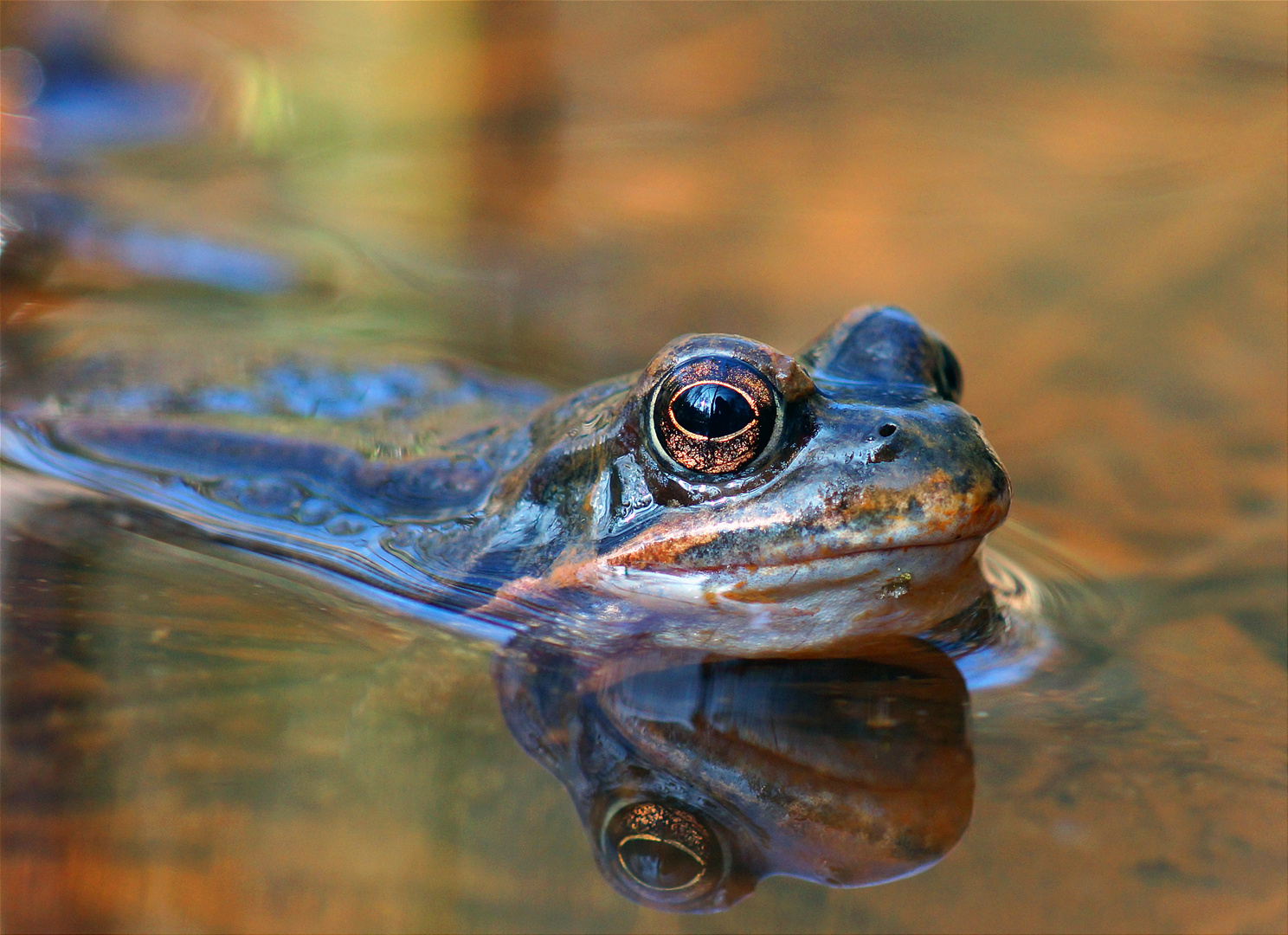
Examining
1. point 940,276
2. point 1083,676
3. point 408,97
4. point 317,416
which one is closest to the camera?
point 1083,676

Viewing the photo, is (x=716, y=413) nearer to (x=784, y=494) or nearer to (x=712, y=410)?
(x=712, y=410)

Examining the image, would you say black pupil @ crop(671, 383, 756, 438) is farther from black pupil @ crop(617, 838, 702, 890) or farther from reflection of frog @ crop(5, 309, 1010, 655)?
black pupil @ crop(617, 838, 702, 890)

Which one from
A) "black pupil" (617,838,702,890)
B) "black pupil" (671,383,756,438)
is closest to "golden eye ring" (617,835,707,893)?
"black pupil" (617,838,702,890)

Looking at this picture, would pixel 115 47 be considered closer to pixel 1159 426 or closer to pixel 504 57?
pixel 504 57

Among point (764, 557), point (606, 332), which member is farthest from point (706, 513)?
point (606, 332)

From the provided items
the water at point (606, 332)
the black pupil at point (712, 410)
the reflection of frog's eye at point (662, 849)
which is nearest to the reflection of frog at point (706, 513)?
the black pupil at point (712, 410)

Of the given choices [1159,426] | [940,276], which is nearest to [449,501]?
[1159,426]
